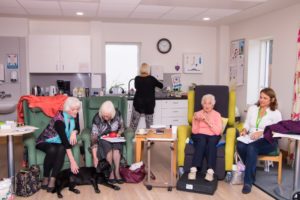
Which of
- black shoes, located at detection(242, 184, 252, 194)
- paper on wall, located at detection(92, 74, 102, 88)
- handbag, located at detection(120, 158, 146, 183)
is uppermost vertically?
paper on wall, located at detection(92, 74, 102, 88)

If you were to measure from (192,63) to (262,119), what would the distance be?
321 cm

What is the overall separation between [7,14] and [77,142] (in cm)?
319

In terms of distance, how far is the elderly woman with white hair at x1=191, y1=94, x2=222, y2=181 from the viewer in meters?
3.67

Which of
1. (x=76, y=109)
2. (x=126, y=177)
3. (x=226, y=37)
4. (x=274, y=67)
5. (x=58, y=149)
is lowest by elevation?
(x=126, y=177)

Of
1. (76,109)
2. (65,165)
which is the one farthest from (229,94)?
(65,165)

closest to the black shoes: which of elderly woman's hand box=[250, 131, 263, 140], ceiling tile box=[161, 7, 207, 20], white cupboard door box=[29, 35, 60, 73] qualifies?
elderly woman's hand box=[250, 131, 263, 140]

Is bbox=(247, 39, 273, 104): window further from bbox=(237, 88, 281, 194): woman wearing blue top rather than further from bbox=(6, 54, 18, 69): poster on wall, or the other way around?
bbox=(6, 54, 18, 69): poster on wall

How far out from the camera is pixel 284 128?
324 cm

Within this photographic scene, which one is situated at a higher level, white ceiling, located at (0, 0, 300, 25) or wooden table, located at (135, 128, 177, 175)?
white ceiling, located at (0, 0, 300, 25)

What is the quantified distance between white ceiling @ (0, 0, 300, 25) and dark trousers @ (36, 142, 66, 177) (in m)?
2.17

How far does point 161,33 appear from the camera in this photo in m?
6.68

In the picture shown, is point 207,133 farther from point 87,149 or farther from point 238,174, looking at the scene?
point 87,149

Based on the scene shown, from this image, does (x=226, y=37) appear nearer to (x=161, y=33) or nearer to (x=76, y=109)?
(x=161, y=33)

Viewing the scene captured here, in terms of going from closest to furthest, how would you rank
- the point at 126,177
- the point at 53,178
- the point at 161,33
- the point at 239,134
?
the point at 53,178 < the point at 126,177 < the point at 239,134 < the point at 161,33
